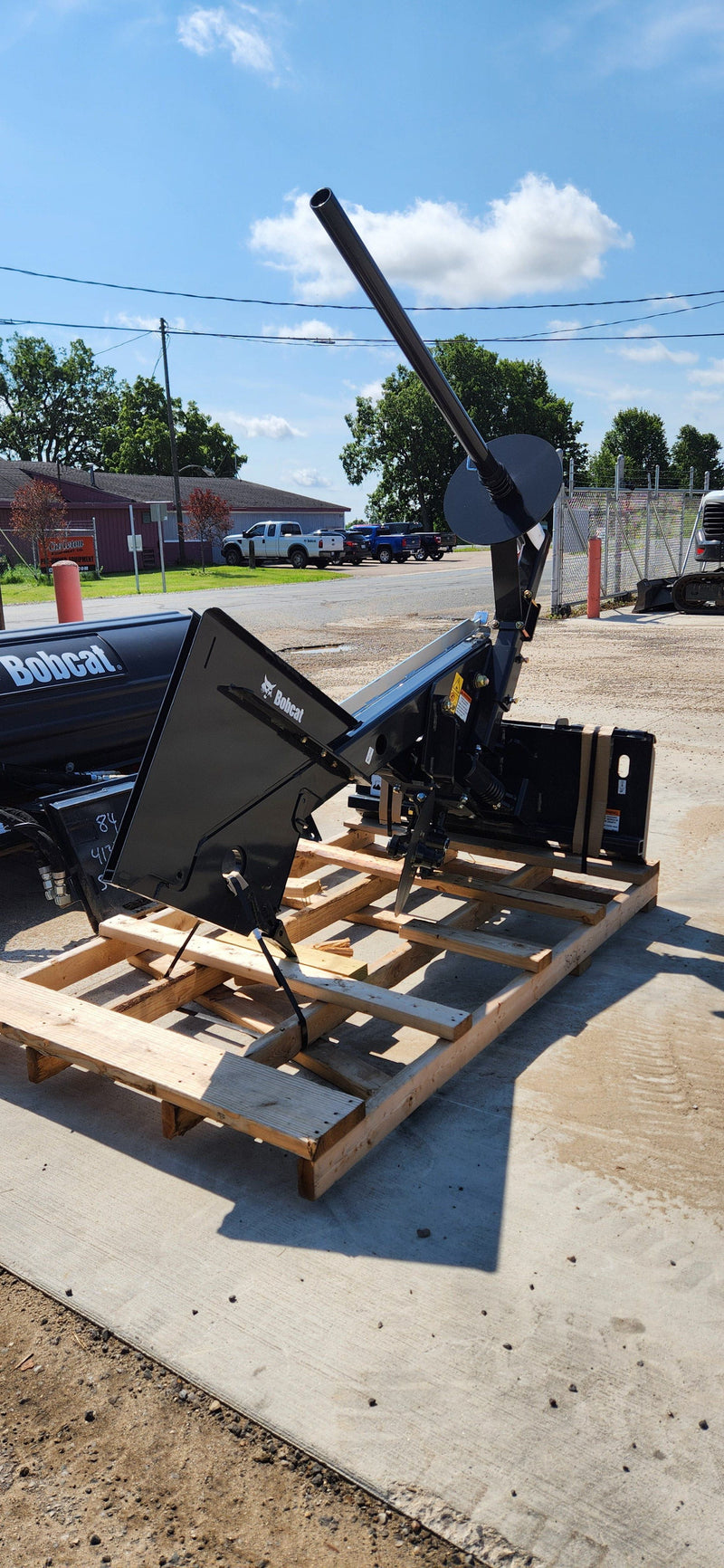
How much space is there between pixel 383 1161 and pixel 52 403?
77.8m

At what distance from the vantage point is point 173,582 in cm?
3531

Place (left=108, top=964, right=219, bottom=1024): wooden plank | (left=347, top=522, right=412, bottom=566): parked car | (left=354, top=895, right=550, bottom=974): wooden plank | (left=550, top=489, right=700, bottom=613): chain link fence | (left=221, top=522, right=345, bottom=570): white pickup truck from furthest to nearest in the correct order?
(left=347, top=522, right=412, bottom=566): parked car < (left=221, top=522, right=345, bottom=570): white pickup truck < (left=550, top=489, right=700, bottom=613): chain link fence < (left=354, top=895, right=550, bottom=974): wooden plank < (left=108, top=964, right=219, bottom=1024): wooden plank

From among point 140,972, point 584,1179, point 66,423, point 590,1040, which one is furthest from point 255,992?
point 66,423

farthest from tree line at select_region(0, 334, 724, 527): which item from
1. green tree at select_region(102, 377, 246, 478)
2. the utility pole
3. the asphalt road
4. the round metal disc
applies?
the round metal disc

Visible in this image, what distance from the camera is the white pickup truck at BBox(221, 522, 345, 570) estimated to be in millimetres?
42312

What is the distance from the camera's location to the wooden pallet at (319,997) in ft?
10.7

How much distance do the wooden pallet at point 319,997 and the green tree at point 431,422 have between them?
6776 centimetres

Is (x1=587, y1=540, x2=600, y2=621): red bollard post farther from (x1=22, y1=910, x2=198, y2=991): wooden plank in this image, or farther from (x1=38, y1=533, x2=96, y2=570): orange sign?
(x1=38, y1=533, x2=96, y2=570): orange sign

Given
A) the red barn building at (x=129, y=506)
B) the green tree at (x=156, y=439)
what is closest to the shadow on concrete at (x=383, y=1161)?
the red barn building at (x=129, y=506)

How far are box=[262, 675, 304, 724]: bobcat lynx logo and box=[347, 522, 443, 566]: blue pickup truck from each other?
4291 cm

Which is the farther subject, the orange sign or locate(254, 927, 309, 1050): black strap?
the orange sign

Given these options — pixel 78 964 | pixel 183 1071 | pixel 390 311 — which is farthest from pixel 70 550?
pixel 183 1071

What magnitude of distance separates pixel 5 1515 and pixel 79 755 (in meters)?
4.11

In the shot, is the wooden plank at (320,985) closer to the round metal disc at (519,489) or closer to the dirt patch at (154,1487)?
the dirt patch at (154,1487)
